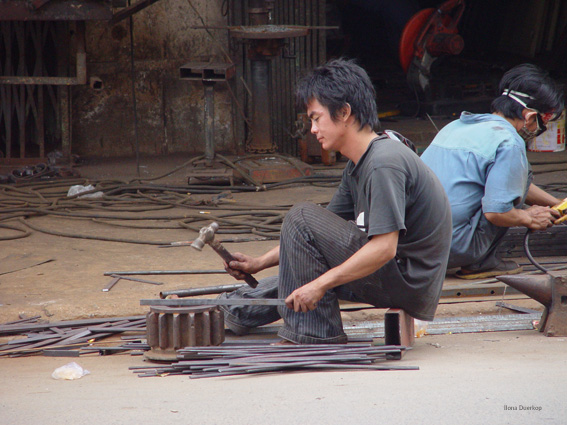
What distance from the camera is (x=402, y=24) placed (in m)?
10.5

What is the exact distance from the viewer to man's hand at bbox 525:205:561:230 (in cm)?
398

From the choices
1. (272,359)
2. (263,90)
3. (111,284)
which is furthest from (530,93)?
(263,90)

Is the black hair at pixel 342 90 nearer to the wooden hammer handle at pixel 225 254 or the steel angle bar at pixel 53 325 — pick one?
the wooden hammer handle at pixel 225 254

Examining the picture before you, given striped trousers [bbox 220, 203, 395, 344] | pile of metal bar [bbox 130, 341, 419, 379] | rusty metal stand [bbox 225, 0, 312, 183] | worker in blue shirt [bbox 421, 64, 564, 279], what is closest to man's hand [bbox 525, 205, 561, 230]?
worker in blue shirt [bbox 421, 64, 564, 279]

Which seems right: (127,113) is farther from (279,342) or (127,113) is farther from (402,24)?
(279,342)

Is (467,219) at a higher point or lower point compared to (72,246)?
higher

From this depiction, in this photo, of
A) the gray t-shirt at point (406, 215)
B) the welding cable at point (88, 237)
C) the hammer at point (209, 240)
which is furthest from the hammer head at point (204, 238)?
the welding cable at point (88, 237)

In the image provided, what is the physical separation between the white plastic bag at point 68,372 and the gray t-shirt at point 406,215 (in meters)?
1.27

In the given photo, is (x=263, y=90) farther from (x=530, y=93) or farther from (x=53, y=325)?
(x=53, y=325)

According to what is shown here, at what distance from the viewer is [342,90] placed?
9.54 feet

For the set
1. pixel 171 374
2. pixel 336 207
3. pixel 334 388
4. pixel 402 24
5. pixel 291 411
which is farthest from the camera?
pixel 402 24

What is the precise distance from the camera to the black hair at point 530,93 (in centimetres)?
387

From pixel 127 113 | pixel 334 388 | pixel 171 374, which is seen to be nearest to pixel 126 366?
pixel 171 374

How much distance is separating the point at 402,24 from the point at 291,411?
8.90m
